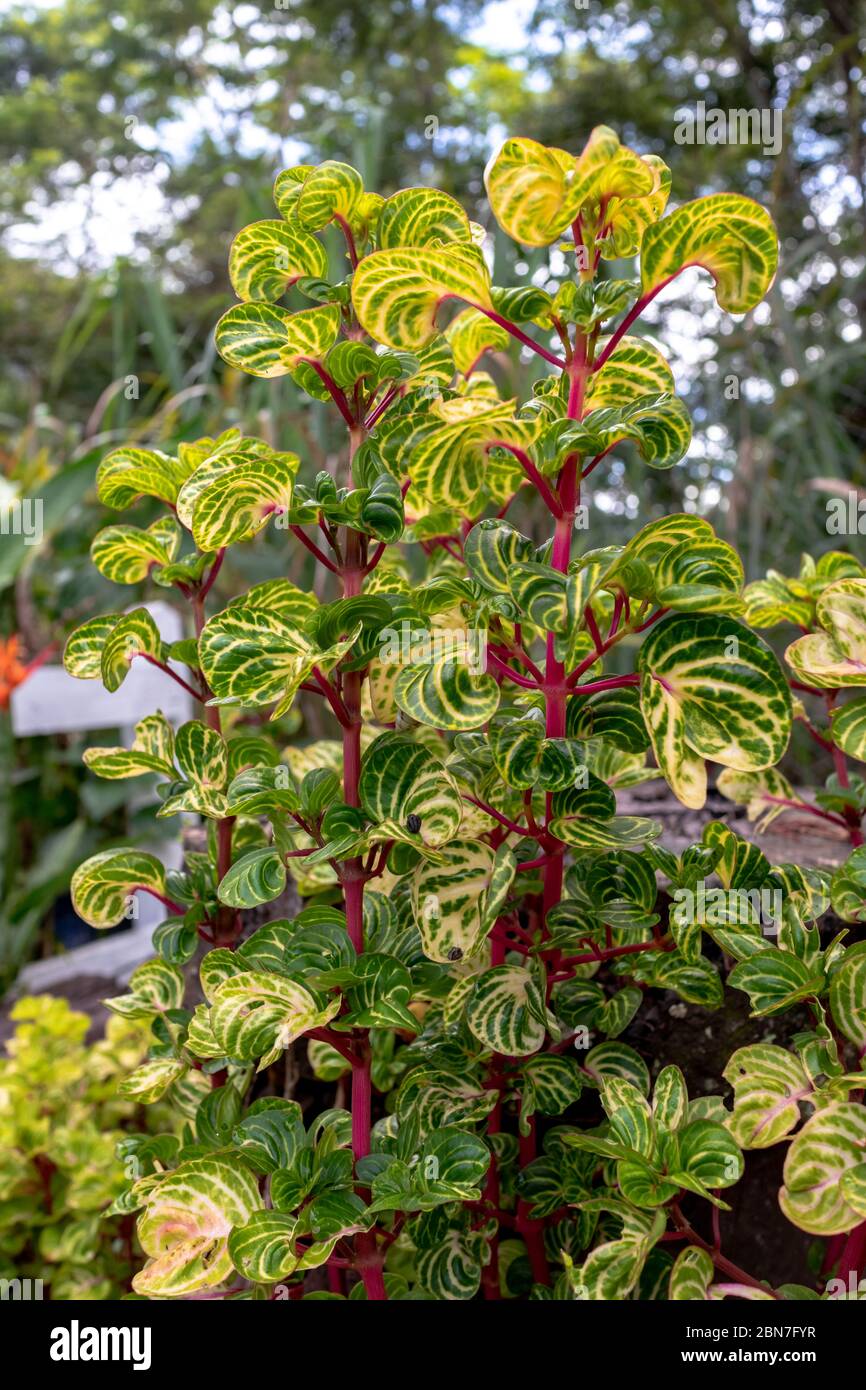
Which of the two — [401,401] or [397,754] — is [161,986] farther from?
[401,401]

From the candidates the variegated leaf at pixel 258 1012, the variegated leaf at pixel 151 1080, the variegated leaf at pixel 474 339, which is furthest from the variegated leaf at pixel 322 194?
the variegated leaf at pixel 151 1080

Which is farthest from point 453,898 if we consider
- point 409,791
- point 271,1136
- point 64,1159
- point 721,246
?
point 64,1159

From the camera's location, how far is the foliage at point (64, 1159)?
3.45ft

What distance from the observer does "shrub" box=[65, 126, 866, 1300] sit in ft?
1.79

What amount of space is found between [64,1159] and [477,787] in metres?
0.77

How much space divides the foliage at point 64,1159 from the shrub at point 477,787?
0.42m

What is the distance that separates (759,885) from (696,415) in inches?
71.0

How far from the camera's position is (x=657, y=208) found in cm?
62

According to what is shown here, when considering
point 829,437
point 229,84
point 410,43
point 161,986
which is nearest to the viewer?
point 161,986

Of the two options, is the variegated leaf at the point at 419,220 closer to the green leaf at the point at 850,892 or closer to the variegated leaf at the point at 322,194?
the variegated leaf at the point at 322,194

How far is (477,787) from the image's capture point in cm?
66

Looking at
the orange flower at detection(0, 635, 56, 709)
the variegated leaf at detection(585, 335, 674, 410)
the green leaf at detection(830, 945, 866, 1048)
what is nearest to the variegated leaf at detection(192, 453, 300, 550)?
the variegated leaf at detection(585, 335, 674, 410)

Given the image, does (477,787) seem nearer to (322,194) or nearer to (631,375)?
(631,375)
